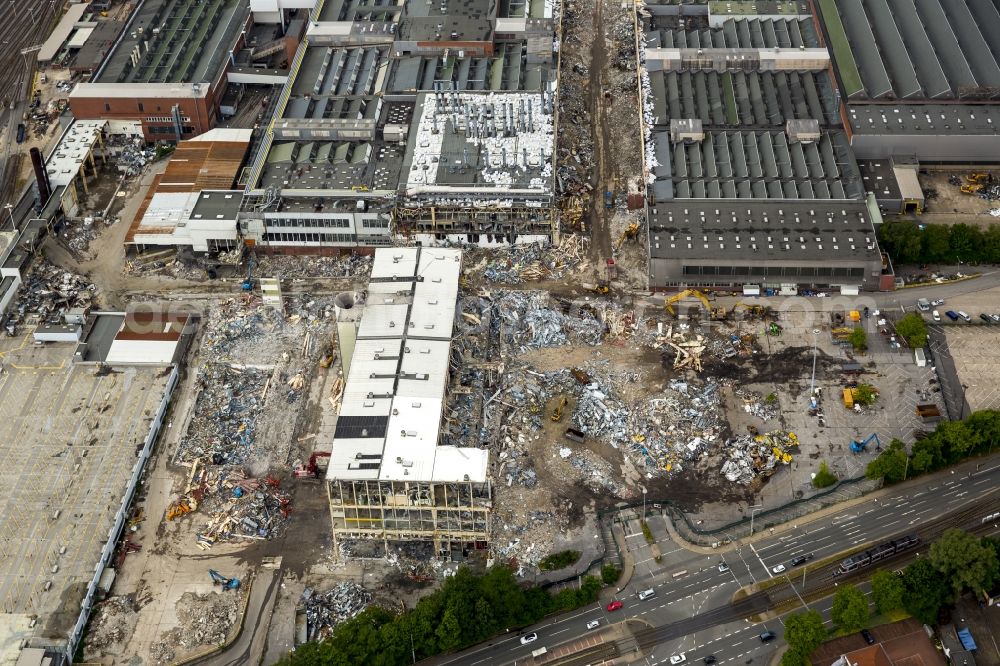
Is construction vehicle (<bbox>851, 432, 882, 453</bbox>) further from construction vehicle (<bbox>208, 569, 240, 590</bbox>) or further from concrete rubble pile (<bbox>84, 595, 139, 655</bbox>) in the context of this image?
concrete rubble pile (<bbox>84, 595, 139, 655</bbox>)

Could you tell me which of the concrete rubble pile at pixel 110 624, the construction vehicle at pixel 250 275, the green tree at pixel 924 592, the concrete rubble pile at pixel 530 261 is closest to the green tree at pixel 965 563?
the green tree at pixel 924 592

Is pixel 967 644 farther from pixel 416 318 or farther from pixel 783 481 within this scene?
pixel 416 318

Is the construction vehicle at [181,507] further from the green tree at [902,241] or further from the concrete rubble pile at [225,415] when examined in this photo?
the green tree at [902,241]

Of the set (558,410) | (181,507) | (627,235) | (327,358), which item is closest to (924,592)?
(558,410)

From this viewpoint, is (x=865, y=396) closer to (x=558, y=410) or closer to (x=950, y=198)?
(x=558, y=410)

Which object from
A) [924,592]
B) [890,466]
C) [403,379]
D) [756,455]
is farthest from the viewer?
[756,455]

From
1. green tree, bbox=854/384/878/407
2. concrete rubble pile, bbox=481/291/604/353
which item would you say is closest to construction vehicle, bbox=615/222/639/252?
concrete rubble pile, bbox=481/291/604/353
